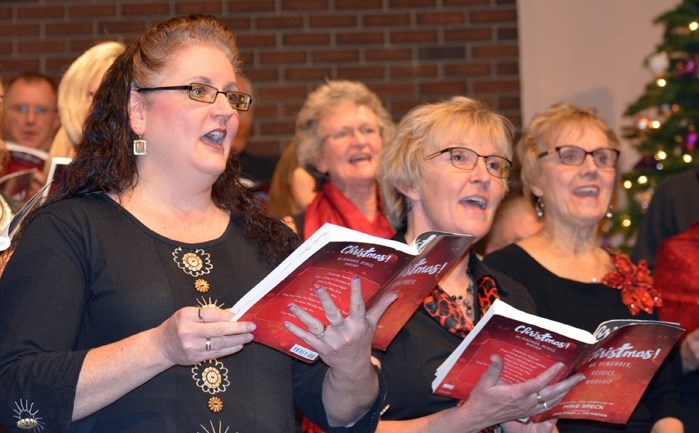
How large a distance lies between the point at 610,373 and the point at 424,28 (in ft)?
12.7

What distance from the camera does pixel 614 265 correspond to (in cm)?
347

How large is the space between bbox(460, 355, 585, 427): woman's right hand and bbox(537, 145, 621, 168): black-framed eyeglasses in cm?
123

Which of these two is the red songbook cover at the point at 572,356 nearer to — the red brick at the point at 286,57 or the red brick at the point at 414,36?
the red brick at the point at 414,36

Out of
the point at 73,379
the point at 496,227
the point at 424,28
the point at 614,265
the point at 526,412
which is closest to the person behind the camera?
the point at 73,379

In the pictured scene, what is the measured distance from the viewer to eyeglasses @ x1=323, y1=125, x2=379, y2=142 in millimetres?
4133

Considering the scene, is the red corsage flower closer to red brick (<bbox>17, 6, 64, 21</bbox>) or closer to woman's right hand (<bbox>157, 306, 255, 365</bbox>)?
woman's right hand (<bbox>157, 306, 255, 365</bbox>)

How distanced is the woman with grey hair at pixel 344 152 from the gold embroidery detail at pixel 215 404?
1.84 metres

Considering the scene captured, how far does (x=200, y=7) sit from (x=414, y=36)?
1302 mm

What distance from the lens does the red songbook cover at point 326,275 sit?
1922 mm

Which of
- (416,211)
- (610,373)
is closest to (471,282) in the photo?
(416,211)

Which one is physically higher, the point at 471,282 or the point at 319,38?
the point at 319,38

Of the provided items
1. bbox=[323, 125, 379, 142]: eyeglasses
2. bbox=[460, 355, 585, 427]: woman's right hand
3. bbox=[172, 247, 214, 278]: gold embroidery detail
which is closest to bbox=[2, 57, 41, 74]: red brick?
bbox=[323, 125, 379, 142]: eyeglasses

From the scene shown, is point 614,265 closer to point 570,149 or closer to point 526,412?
point 570,149

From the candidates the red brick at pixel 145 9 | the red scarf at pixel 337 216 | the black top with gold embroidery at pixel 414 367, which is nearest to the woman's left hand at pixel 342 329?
the black top with gold embroidery at pixel 414 367
